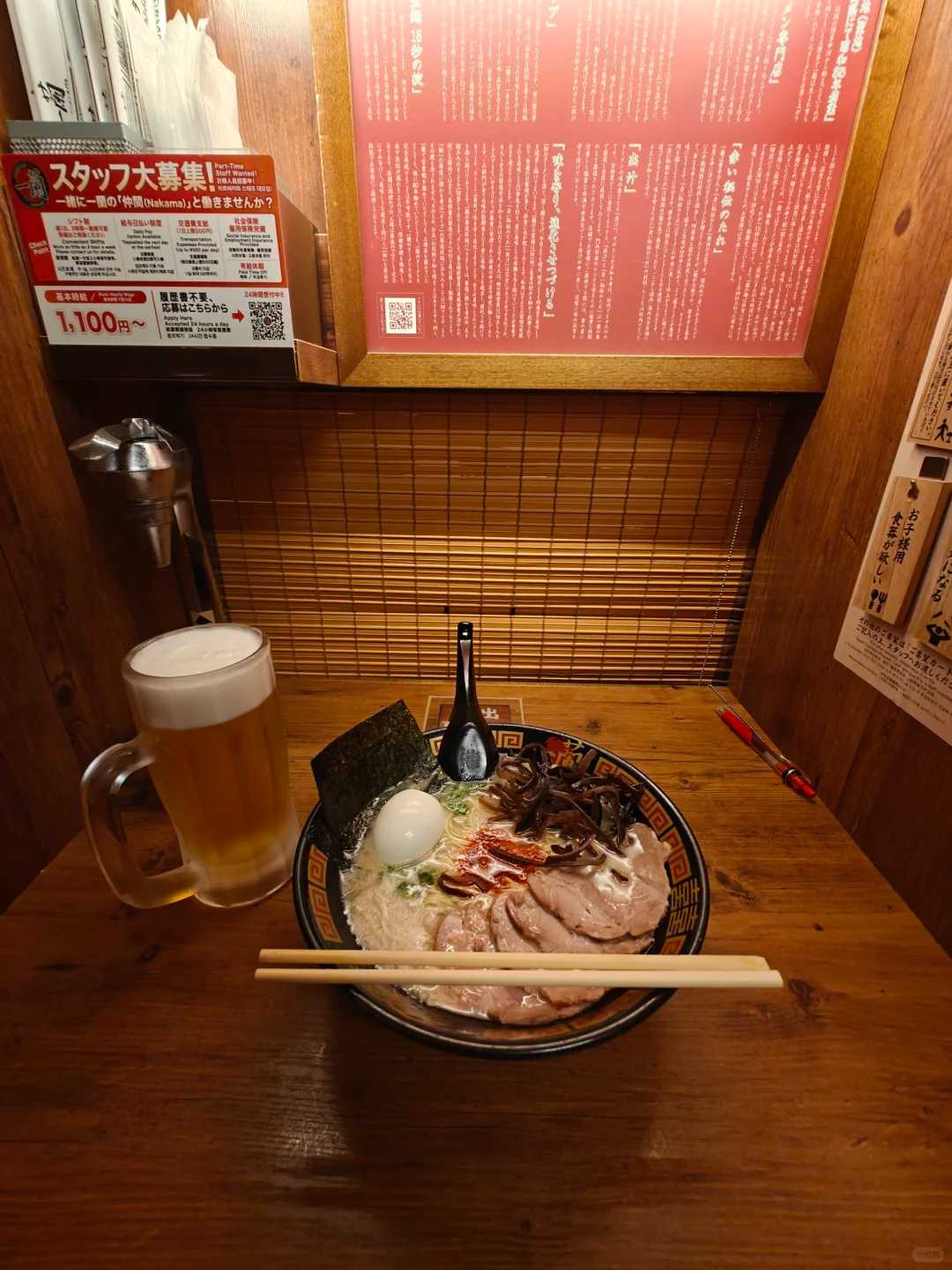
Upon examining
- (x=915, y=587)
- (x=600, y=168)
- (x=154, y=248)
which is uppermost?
(x=600, y=168)

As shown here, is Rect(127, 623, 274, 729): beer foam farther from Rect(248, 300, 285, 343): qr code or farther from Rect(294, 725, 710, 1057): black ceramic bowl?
Rect(248, 300, 285, 343): qr code

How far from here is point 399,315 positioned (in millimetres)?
1527

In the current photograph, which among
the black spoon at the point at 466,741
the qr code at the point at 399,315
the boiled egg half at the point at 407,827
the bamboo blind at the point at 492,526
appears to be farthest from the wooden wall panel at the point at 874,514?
the qr code at the point at 399,315

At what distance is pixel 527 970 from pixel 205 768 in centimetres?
68

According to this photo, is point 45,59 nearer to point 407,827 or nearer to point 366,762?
point 366,762

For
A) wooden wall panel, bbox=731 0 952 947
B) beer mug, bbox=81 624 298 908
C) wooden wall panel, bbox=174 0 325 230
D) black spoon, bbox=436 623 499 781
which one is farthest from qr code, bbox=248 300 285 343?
wooden wall panel, bbox=731 0 952 947

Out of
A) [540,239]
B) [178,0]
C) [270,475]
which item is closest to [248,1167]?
[270,475]

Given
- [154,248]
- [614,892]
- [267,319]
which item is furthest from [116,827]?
[154,248]

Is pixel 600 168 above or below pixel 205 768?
above

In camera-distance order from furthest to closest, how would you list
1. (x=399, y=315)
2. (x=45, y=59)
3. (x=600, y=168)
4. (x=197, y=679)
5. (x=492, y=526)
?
(x=492, y=526)
(x=399, y=315)
(x=600, y=168)
(x=45, y=59)
(x=197, y=679)

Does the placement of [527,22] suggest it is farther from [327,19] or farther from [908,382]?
[908,382]

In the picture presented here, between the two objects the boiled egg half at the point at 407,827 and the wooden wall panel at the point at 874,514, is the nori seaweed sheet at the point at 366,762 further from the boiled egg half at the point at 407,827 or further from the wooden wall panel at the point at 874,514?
the wooden wall panel at the point at 874,514

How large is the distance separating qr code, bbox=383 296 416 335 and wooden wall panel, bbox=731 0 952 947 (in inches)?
45.7

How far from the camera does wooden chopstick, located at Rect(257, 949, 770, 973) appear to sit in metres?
0.85
